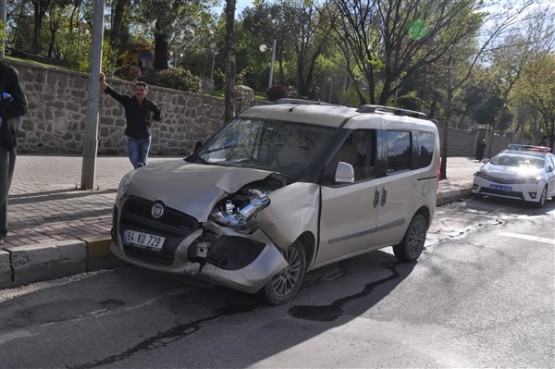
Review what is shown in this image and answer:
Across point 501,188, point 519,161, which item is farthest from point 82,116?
point 519,161

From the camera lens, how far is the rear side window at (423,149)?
7219 millimetres

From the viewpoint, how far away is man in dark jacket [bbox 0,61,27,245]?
5191 millimetres

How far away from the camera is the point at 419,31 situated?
13023 millimetres

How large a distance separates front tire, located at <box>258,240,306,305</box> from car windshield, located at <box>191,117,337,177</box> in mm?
780

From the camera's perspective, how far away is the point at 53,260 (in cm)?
536

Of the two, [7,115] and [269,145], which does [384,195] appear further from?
[7,115]

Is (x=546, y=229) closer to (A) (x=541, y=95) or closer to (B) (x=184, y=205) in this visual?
(B) (x=184, y=205)

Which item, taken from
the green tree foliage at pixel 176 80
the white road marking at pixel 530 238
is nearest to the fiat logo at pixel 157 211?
the white road marking at pixel 530 238

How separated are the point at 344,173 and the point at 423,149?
7.69 feet

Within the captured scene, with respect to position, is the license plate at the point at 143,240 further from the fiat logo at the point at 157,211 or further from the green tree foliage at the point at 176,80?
the green tree foliage at the point at 176,80

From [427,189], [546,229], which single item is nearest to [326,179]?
[427,189]

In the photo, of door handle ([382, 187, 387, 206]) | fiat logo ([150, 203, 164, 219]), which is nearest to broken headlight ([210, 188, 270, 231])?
fiat logo ([150, 203, 164, 219])

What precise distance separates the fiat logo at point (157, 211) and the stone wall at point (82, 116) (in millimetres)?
8297

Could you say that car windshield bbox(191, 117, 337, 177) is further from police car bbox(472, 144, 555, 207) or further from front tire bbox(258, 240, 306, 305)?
police car bbox(472, 144, 555, 207)
